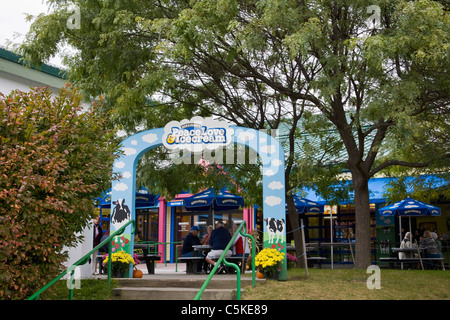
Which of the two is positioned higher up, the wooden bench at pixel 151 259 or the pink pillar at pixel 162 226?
the pink pillar at pixel 162 226

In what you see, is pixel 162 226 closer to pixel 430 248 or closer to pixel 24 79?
pixel 24 79

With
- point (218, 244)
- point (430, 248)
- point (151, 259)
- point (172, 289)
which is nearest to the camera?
point (172, 289)

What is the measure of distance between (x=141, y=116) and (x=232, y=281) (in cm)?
592

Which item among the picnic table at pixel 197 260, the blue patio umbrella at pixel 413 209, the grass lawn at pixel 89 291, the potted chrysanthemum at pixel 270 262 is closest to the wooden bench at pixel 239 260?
the picnic table at pixel 197 260

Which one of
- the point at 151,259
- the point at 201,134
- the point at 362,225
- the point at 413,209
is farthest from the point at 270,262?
the point at 413,209

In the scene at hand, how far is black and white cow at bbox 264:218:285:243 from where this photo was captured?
1059 cm

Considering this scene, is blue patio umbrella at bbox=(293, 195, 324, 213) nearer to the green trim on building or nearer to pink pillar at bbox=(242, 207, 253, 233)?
pink pillar at bbox=(242, 207, 253, 233)

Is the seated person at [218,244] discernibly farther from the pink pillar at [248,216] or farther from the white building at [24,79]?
the pink pillar at [248,216]

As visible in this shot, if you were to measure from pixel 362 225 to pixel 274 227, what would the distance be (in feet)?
12.3

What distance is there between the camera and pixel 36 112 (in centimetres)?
753

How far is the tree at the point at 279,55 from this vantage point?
32.0 ft

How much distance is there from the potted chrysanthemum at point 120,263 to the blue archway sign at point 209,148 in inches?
9.5

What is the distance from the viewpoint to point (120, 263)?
1066 centimetres

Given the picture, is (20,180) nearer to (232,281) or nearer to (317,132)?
(232,281)
